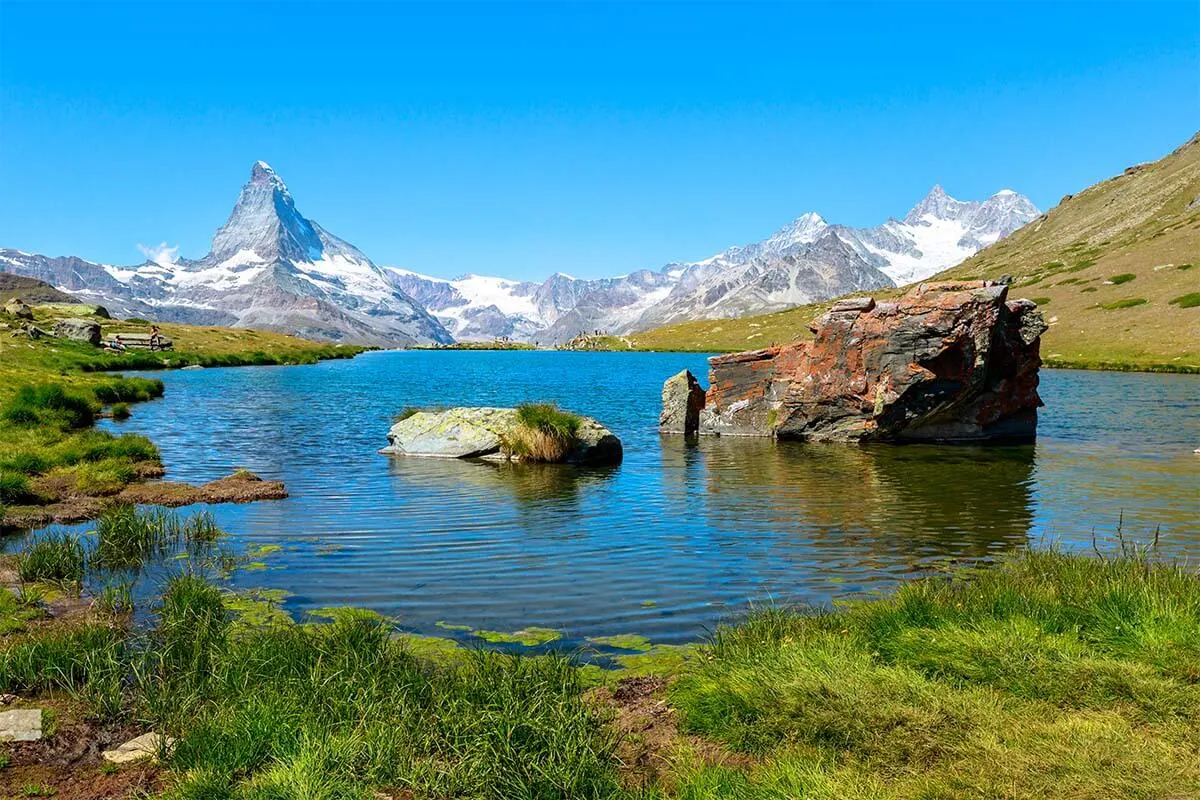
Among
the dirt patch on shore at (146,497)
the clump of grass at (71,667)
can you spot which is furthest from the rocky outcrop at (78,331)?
the clump of grass at (71,667)

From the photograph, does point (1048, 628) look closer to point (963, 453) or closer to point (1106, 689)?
point (1106, 689)

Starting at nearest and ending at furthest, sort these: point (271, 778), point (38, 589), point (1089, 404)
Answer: point (271, 778) < point (38, 589) < point (1089, 404)

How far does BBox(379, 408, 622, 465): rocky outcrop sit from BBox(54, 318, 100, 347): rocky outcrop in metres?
81.0

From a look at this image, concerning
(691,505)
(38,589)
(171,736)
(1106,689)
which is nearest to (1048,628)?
(1106,689)

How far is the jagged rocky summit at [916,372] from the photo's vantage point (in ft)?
120

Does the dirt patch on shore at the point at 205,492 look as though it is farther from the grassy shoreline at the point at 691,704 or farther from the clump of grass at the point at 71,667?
the clump of grass at the point at 71,667

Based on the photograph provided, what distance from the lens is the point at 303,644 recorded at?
10.9 meters

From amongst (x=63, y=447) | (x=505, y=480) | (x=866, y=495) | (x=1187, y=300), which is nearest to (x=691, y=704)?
(x=866, y=495)

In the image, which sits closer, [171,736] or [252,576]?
[171,736]

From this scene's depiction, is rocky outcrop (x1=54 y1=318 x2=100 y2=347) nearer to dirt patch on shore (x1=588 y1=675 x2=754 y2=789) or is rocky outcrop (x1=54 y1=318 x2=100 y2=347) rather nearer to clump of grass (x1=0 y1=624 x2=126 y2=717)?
clump of grass (x1=0 y1=624 x2=126 y2=717)

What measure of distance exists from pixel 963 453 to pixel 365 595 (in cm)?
2891

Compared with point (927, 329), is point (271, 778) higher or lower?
lower

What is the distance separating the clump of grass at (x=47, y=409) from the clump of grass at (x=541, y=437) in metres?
19.6

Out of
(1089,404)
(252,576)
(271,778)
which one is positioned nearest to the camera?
(271,778)
